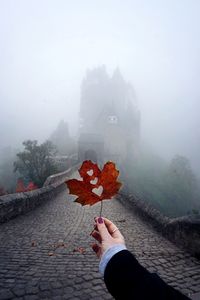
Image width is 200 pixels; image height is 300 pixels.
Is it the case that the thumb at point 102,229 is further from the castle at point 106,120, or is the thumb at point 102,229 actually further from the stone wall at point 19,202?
the castle at point 106,120

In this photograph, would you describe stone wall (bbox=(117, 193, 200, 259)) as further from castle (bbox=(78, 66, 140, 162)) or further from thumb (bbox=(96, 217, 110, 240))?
castle (bbox=(78, 66, 140, 162))

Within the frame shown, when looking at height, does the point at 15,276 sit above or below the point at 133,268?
below

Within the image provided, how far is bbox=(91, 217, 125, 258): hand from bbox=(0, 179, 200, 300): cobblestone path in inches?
127

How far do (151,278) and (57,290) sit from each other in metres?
3.83

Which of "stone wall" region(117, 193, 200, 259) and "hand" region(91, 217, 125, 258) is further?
"stone wall" region(117, 193, 200, 259)

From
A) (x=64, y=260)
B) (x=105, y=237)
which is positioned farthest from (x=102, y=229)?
(x=64, y=260)

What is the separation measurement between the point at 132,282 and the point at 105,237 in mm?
335

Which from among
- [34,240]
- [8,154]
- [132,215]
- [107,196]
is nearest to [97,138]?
[8,154]

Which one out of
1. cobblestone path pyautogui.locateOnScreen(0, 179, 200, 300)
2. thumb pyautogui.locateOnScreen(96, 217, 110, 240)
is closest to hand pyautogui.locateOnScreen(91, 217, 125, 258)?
thumb pyautogui.locateOnScreen(96, 217, 110, 240)

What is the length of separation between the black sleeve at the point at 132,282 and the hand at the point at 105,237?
95 mm

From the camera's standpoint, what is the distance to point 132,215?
44.7 ft

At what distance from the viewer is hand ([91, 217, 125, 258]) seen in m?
1.53

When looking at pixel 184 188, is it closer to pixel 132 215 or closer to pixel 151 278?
pixel 132 215

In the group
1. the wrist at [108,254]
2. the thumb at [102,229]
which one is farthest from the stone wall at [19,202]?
Result: the wrist at [108,254]
